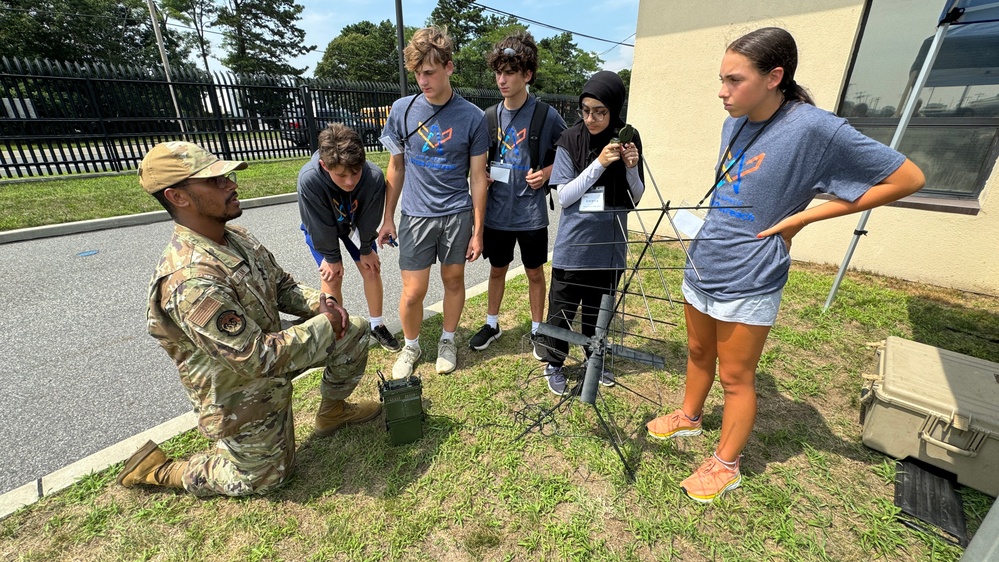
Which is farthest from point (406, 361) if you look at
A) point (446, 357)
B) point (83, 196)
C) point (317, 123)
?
point (317, 123)

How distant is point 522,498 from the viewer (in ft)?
6.95

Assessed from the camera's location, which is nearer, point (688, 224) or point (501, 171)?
point (688, 224)

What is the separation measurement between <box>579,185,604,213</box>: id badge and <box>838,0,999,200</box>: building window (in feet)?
15.1

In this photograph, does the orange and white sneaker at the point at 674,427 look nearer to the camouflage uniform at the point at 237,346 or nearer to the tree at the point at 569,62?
the camouflage uniform at the point at 237,346

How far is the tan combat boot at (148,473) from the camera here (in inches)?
79.4

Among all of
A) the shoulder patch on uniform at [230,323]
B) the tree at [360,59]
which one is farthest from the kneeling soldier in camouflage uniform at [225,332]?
the tree at [360,59]

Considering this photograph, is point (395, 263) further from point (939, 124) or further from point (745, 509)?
point (939, 124)

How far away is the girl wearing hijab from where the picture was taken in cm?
218

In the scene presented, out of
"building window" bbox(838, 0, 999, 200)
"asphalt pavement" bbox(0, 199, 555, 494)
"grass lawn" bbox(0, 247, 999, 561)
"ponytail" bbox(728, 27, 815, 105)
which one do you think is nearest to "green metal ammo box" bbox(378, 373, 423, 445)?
"grass lawn" bbox(0, 247, 999, 561)

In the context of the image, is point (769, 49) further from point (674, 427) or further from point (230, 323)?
point (230, 323)

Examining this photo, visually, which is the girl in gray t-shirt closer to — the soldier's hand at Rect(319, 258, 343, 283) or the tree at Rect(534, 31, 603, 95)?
the soldier's hand at Rect(319, 258, 343, 283)

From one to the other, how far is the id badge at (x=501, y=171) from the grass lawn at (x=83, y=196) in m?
6.88

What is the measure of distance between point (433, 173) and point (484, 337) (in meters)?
1.41

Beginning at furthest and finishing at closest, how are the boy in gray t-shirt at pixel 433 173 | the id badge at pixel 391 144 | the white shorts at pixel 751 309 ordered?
the id badge at pixel 391 144, the boy in gray t-shirt at pixel 433 173, the white shorts at pixel 751 309
